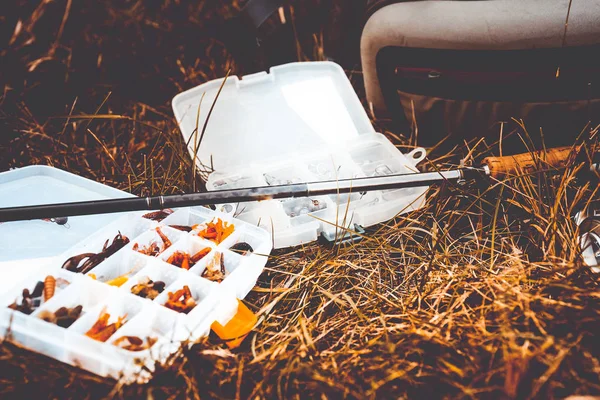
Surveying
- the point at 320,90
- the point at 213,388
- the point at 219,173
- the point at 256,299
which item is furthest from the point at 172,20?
the point at 213,388

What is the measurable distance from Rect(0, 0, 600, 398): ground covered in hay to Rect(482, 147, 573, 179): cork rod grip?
0.04 metres

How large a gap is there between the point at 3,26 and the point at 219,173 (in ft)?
4.75

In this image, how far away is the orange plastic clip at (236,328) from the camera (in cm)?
135

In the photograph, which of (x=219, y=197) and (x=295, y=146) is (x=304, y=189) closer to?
(x=219, y=197)

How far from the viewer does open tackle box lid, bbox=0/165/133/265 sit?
1.58 meters

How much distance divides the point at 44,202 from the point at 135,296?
683 mm

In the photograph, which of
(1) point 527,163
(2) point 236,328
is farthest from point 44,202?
(1) point 527,163

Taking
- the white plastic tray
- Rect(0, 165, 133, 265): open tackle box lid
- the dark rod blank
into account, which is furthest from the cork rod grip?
Rect(0, 165, 133, 265): open tackle box lid

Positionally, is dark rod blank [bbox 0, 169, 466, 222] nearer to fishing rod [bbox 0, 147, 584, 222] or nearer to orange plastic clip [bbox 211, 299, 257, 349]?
fishing rod [bbox 0, 147, 584, 222]

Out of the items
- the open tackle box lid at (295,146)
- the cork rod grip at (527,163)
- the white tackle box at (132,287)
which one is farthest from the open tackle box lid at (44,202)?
the cork rod grip at (527,163)

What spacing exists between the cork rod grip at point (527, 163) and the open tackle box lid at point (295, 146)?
261 millimetres

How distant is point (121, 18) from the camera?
267cm

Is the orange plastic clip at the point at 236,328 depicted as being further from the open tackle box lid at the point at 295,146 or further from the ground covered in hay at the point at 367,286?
the open tackle box lid at the point at 295,146

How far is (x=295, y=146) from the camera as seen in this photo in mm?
2066
